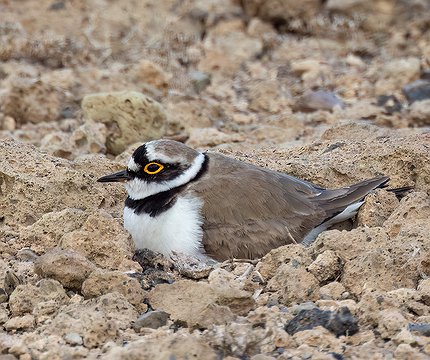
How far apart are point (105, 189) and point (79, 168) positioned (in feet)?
1.12

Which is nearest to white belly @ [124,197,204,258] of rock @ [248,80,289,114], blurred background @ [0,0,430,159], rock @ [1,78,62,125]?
blurred background @ [0,0,430,159]

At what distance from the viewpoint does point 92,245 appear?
525 centimetres

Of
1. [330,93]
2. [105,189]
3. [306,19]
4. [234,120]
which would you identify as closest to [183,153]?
[105,189]

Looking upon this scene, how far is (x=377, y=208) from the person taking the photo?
19.5ft

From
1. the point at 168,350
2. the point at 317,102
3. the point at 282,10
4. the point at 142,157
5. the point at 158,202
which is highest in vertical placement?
the point at 168,350

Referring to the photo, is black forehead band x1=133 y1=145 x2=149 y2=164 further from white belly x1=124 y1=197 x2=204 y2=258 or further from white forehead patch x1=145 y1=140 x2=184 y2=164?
white belly x1=124 y1=197 x2=204 y2=258

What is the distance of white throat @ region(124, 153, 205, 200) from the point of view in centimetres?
597

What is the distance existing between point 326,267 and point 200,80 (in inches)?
241

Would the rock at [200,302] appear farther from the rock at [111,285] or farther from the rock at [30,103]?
the rock at [30,103]

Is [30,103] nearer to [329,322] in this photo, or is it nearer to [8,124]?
[8,124]

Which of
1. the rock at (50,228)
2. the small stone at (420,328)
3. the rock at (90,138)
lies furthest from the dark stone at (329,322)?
the rock at (90,138)

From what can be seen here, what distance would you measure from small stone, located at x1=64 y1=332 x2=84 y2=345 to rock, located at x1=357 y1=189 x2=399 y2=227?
2.29 meters

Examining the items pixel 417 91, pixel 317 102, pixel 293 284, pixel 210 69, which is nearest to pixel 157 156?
pixel 293 284

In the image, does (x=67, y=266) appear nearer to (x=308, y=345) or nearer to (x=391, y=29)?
(x=308, y=345)
